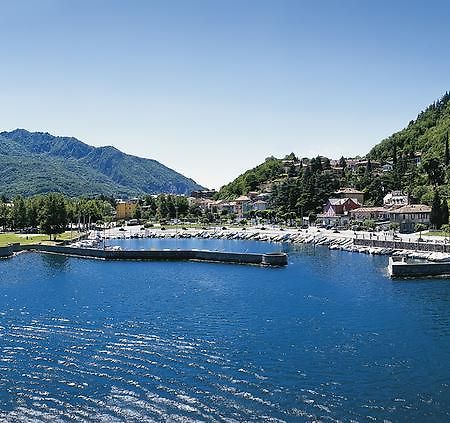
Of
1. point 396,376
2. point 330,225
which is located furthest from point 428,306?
point 330,225

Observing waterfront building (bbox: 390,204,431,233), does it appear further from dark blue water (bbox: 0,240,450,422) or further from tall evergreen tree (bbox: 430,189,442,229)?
dark blue water (bbox: 0,240,450,422)

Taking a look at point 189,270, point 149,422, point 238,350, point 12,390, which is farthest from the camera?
point 189,270

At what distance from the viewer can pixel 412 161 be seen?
429ft

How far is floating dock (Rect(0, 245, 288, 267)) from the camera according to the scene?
5608cm

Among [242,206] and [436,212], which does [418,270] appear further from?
[242,206]

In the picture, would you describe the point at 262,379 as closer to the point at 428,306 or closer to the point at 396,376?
the point at 396,376

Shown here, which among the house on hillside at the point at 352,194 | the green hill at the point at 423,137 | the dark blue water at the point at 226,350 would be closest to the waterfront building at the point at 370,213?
the house on hillside at the point at 352,194

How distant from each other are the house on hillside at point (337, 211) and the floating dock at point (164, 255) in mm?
41396

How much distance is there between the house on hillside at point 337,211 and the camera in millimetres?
97500

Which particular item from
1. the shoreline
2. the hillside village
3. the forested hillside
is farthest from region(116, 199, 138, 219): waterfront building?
the shoreline

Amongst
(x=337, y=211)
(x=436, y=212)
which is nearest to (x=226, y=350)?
(x=436, y=212)

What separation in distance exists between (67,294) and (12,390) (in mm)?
19963

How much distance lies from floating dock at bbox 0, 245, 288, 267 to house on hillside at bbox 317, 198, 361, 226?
4140 cm

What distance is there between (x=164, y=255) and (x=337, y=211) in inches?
1881
